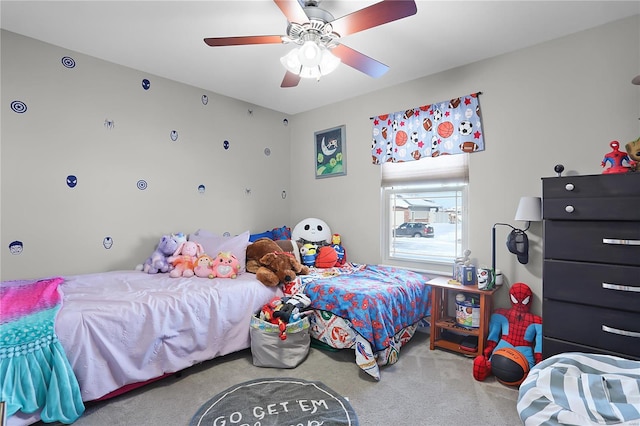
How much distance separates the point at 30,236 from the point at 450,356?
330cm

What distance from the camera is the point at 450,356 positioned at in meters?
2.63

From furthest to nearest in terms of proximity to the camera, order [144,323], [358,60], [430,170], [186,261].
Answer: [430,170]
[186,261]
[358,60]
[144,323]

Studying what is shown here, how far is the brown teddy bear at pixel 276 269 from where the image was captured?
8.94 feet

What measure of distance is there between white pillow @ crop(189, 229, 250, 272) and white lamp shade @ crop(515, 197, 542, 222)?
7.24 feet

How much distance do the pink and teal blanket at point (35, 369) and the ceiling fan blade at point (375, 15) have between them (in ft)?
7.20

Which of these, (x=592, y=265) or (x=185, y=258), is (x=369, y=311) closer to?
(x=592, y=265)

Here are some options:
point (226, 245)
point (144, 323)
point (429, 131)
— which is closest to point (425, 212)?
point (429, 131)

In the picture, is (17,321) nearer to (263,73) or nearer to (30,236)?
(30,236)

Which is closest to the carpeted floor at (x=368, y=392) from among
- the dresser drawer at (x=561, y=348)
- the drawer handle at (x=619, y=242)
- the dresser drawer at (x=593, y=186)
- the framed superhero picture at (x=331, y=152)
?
the dresser drawer at (x=561, y=348)

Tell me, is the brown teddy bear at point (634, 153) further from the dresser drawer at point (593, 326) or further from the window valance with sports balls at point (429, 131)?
the window valance with sports balls at point (429, 131)

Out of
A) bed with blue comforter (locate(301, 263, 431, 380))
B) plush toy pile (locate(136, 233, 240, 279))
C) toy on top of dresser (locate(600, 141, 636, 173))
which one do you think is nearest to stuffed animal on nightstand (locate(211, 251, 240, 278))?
plush toy pile (locate(136, 233, 240, 279))

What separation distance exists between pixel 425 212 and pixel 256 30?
2135 millimetres

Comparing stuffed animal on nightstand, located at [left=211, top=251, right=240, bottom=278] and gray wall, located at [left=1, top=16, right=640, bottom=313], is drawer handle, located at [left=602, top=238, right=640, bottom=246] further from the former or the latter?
stuffed animal on nightstand, located at [left=211, top=251, right=240, bottom=278]

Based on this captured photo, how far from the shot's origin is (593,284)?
1.91m
